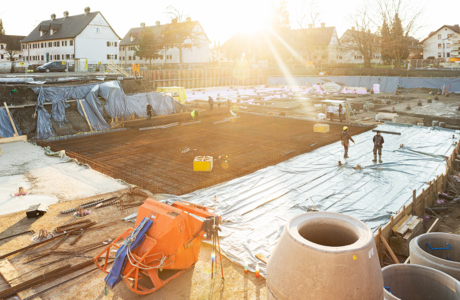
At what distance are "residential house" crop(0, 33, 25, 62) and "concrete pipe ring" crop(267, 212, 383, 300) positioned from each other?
8636 centimetres

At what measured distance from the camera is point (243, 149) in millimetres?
18422

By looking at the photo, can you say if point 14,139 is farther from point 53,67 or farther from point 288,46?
point 288,46

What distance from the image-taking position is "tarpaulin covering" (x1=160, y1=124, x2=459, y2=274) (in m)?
9.77

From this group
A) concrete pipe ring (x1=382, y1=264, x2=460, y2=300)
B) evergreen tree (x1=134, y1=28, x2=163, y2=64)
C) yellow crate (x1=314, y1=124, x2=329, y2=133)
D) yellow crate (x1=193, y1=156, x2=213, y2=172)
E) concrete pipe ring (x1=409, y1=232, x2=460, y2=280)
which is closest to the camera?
concrete pipe ring (x1=382, y1=264, x2=460, y2=300)

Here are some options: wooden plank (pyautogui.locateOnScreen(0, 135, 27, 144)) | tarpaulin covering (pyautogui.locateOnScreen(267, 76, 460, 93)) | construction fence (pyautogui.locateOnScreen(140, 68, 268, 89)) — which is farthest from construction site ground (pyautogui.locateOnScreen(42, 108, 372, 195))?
tarpaulin covering (pyautogui.locateOnScreen(267, 76, 460, 93))

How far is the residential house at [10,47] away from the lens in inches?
2970

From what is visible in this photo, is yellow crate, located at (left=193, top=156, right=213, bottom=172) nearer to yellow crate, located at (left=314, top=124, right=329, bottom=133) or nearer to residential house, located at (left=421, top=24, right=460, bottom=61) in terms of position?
yellow crate, located at (left=314, top=124, right=329, bottom=133)

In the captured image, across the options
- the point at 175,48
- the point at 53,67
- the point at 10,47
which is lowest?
the point at 53,67

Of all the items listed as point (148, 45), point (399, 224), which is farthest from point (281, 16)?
point (399, 224)

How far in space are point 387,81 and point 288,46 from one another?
30.0m

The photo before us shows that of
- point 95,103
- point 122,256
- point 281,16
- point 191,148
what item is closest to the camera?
point 122,256

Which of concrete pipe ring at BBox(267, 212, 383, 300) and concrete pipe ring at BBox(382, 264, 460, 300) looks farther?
concrete pipe ring at BBox(382, 264, 460, 300)

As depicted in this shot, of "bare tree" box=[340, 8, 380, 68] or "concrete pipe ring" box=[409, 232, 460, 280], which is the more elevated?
"bare tree" box=[340, 8, 380, 68]

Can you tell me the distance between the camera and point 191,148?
60.9 ft
